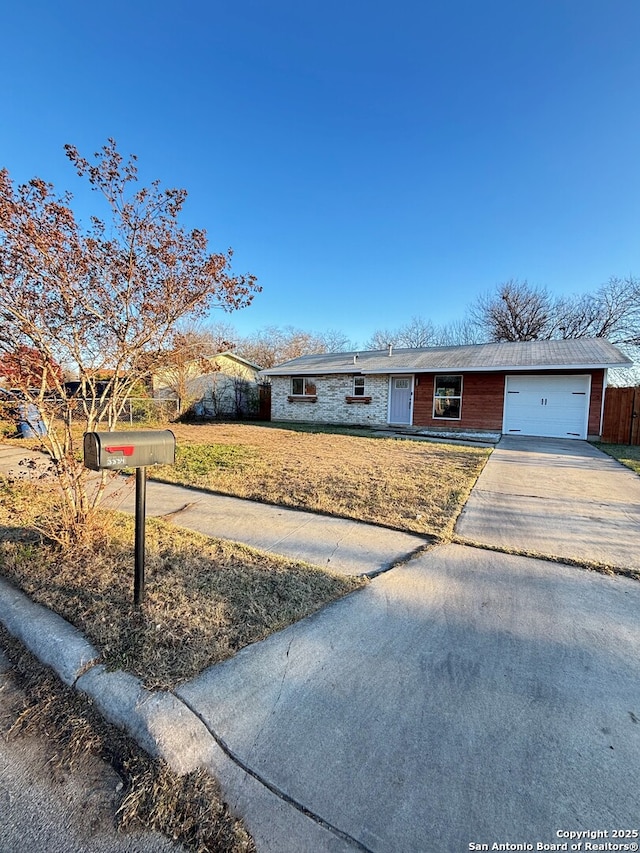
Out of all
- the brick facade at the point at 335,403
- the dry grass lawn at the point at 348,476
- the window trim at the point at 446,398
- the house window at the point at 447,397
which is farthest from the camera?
the brick facade at the point at 335,403

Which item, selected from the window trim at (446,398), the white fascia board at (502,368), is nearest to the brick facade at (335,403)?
the white fascia board at (502,368)

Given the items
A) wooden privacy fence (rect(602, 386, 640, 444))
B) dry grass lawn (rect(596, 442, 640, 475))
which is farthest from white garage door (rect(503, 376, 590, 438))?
dry grass lawn (rect(596, 442, 640, 475))

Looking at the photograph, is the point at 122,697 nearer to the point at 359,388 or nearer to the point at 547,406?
the point at 547,406

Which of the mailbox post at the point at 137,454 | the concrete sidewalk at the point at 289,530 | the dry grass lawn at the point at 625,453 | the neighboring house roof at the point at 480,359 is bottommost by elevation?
the concrete sidewalk at the point at 289,530

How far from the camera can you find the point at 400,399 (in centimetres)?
1542

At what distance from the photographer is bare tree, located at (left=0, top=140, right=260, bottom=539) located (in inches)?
105

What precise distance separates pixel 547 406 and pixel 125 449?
1379 centimetres

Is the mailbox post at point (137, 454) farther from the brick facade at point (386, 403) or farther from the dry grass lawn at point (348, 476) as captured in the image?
the brick facade at point (386, 403)

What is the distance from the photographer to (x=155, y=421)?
1644 centimetres

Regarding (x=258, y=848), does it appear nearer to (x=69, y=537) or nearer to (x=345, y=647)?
(x=345, y=647)

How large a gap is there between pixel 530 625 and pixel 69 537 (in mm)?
3402

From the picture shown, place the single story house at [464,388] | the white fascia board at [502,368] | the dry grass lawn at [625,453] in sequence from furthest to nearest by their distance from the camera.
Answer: the single story house at [464,388] < the white fascia board at [502,368] < the dry grass lawn at [625,453]

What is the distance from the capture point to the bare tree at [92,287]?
2666 millimetres

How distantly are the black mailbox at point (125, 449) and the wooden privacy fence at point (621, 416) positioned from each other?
13.4 metres
